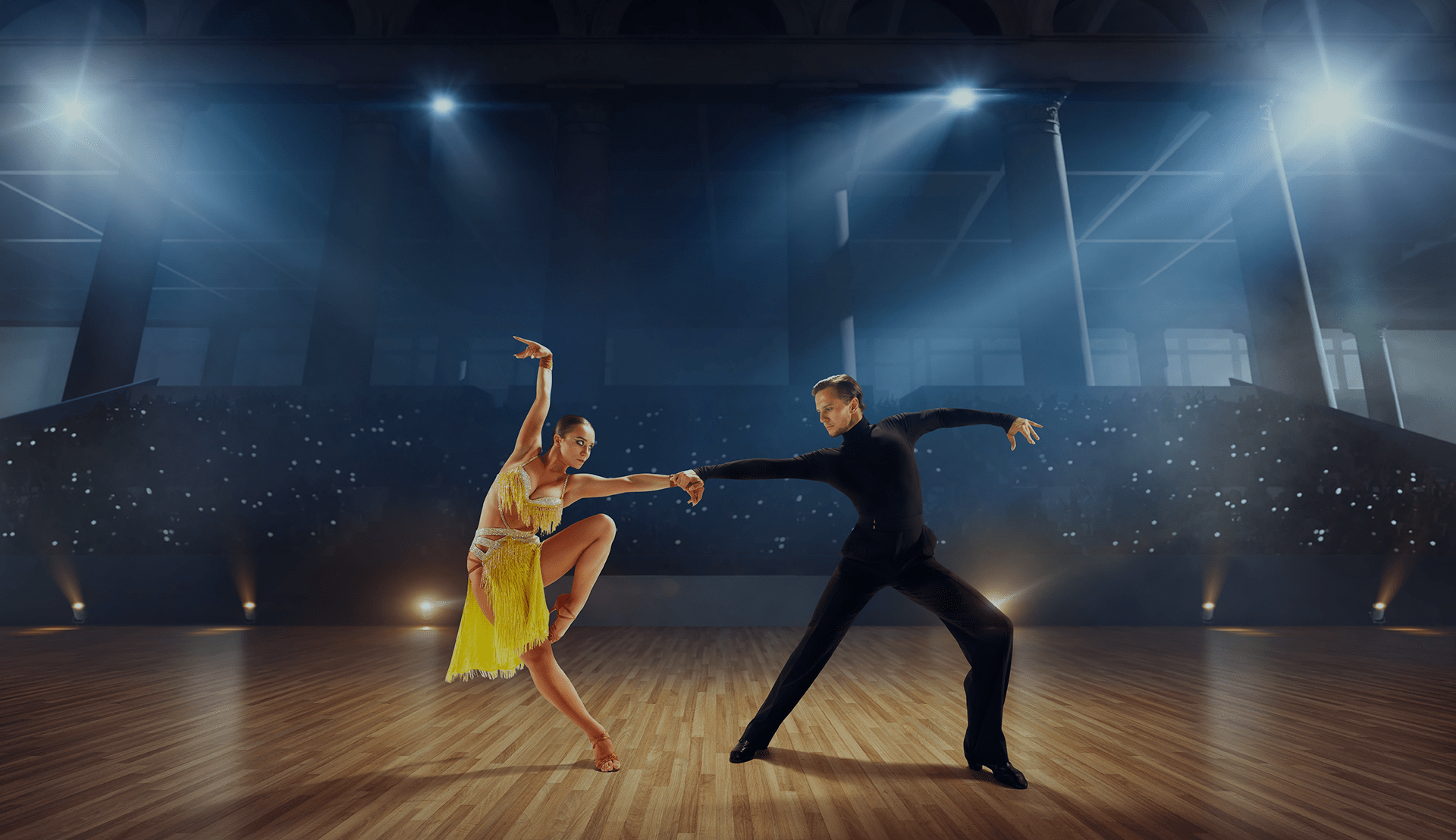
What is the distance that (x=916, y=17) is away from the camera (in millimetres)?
11055

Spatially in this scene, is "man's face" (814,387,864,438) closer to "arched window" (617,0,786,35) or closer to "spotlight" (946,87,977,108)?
"spotlight" (946,87,977,108)

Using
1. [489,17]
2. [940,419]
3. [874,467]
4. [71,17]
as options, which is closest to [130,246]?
[71,17]

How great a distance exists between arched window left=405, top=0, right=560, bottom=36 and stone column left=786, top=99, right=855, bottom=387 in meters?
4.62

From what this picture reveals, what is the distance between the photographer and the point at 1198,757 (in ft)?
9.46

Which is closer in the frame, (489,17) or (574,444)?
(574,444)

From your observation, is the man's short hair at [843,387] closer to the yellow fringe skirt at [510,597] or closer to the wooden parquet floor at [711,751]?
the yellow fringe skirt at [510,597]

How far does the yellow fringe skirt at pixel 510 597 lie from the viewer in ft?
8.75

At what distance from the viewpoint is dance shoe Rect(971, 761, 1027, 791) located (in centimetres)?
248

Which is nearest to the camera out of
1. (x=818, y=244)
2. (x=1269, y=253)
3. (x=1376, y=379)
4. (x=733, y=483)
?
(x=733, y=483)

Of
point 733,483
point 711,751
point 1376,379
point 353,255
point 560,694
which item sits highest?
point 1376,379

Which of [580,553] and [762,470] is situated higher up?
[762,470]

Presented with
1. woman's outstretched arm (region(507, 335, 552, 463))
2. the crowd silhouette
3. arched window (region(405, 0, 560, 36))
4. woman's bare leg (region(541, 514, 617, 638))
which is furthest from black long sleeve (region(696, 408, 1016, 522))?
arched window (region(405, 0, 560, 36))

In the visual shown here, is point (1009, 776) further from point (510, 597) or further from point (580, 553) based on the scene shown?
point (510, 597)

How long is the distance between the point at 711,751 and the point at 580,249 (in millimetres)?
8097
